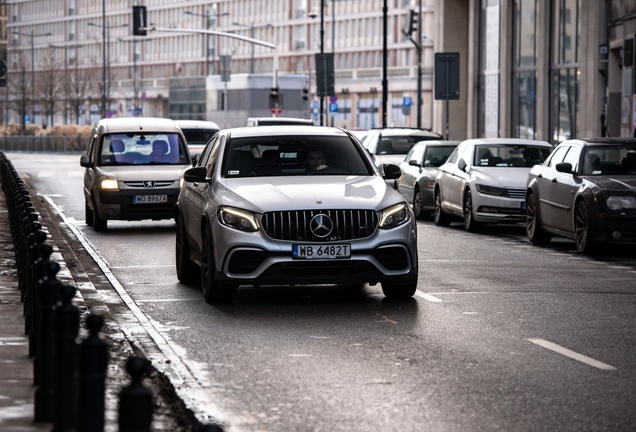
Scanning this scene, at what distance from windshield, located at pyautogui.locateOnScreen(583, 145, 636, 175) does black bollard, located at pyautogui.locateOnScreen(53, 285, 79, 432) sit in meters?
13.0

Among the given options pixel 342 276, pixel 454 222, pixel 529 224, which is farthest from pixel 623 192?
pixel 454 222

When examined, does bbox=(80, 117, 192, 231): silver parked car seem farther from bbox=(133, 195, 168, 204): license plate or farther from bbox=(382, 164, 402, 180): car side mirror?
bbox=(382, 164, 402, 180): car side mirror

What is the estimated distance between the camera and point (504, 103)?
44594 mm

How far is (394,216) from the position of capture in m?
12.1

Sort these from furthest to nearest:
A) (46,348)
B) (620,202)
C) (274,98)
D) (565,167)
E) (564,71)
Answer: (274,98), (564,71), (565,167), (620,202), (46,348)

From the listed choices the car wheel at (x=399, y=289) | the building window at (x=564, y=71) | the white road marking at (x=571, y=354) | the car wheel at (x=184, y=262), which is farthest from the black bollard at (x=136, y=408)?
the building window at (x=564, y=71)

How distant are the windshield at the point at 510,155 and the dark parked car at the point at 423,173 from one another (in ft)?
6.40

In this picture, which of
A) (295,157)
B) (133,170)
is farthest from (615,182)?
(133,170)

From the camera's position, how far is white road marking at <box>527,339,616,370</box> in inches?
349

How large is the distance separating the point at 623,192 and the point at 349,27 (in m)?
108

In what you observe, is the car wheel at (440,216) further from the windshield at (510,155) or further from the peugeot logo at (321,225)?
the peugeot logo at (321,225)

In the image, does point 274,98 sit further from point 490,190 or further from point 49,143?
point 490,190

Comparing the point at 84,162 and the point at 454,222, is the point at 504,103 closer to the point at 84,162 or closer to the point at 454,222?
the point at 454,222

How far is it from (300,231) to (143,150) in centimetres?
1169
